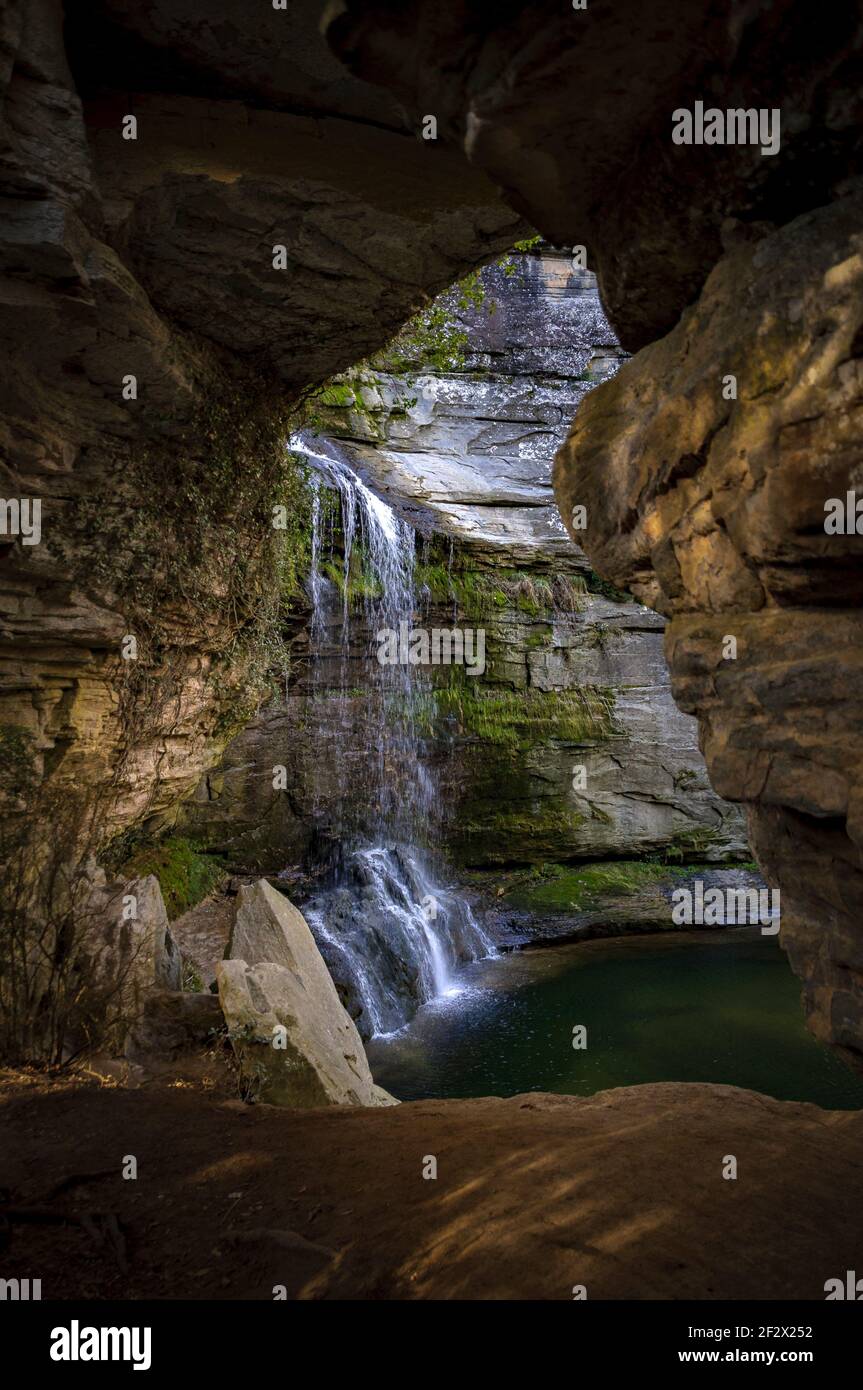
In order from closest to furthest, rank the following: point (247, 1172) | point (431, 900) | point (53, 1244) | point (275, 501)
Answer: point (53, 1244) < point (247, 1172) < point (275, 501) < point (431, 900)

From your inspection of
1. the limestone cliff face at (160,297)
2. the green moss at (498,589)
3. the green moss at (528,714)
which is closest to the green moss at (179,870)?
the limestone cliff face at (160,297)

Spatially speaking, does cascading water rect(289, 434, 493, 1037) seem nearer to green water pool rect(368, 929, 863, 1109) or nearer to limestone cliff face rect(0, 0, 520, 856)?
green water pool rect(368, 929, 863, 1109)

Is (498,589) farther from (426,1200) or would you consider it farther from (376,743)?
(426,1200)

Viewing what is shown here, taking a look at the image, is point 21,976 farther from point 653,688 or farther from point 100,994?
point 653,688

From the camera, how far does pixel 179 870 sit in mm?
10703

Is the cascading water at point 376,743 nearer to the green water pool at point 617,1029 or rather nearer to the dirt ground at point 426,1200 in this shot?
the green water pool at point 617,1029

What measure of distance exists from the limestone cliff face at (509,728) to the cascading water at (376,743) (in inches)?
3.4

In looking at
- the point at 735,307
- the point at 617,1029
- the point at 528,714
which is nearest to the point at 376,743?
the point at 528,714

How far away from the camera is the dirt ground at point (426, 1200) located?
2424 mm

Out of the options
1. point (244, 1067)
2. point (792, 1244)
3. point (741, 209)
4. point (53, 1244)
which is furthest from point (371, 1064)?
point (741, 209)

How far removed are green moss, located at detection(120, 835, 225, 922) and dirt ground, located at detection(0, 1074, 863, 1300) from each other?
6154mm

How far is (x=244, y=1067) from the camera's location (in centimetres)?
489

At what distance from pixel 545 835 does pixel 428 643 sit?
3712 millimetres

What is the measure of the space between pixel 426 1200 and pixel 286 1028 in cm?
235
